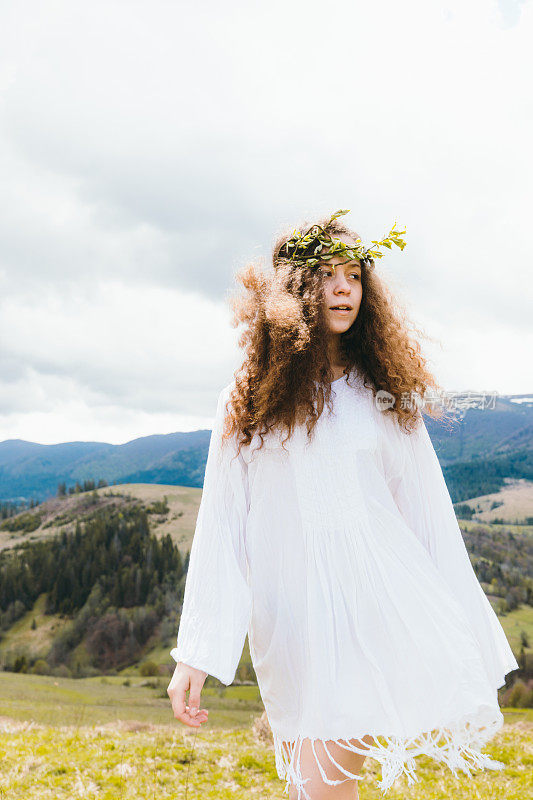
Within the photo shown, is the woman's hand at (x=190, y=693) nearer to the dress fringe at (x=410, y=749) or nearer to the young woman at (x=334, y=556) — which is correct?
the young woman at (x=334, y=556)

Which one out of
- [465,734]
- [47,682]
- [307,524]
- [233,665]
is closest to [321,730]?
[233,665]

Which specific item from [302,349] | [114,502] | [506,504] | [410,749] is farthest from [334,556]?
[114,502]

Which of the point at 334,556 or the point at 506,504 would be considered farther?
the point at 506,504

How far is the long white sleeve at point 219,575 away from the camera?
1.92 m

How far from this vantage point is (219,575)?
6.77 feet

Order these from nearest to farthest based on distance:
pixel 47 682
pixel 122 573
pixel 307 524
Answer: pixel 307 524 < pixel 47 682 < pixel 122 573

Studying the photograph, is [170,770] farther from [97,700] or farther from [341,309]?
[97,700]

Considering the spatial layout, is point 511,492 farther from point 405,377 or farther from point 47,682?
point 405,377

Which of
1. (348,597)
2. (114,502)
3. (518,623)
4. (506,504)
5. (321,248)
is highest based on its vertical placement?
(321,248)

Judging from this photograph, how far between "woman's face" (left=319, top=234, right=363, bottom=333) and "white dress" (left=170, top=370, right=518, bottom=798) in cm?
28

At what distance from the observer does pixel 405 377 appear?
2477mm

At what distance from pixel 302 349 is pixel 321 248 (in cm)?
52

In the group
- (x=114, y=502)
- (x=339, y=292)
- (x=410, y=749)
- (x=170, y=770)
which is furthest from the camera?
(x=114, y=502)

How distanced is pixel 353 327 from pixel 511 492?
70.3 m
